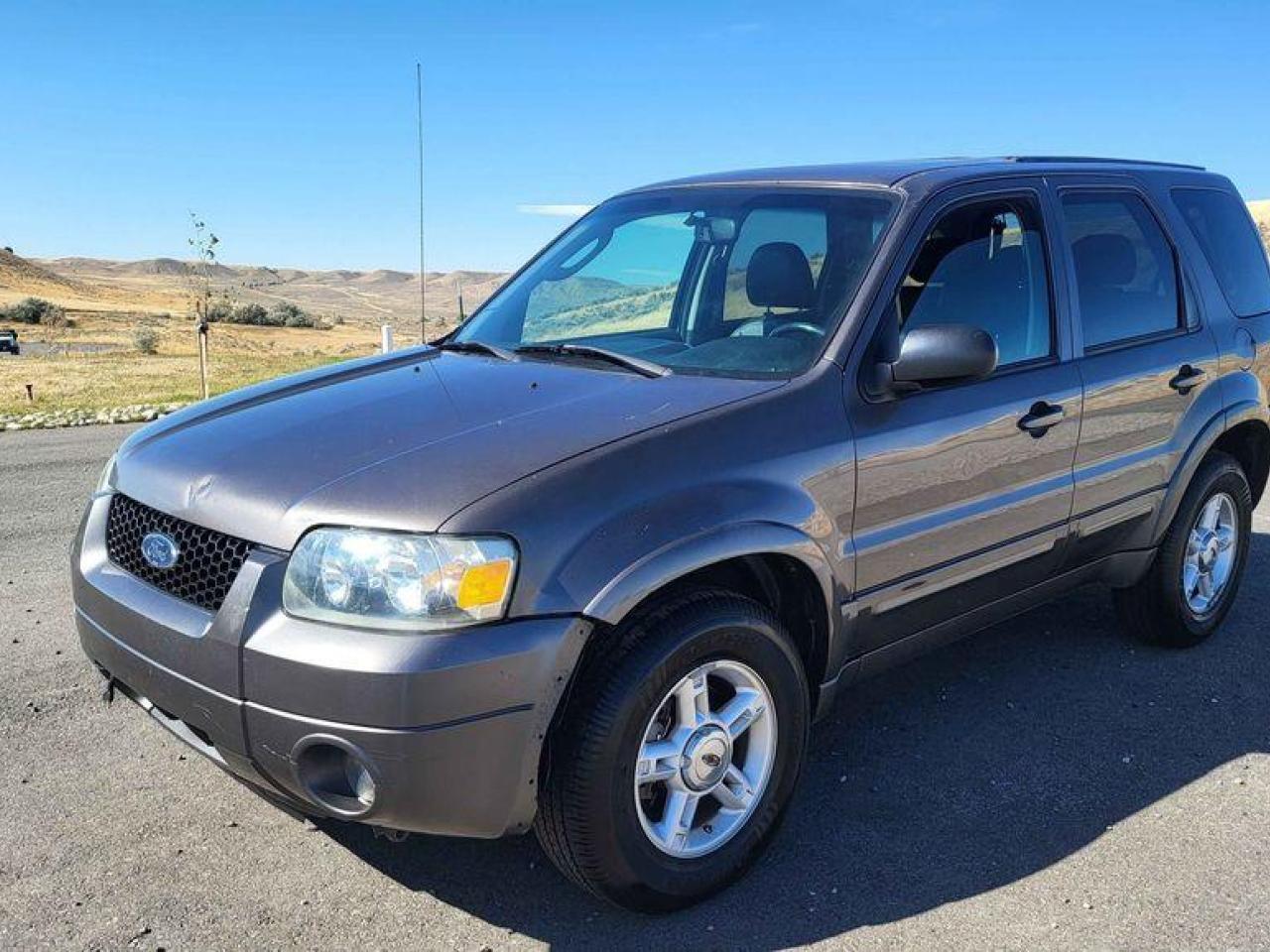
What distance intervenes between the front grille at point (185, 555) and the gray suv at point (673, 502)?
10 mm

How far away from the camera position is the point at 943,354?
10.3ft

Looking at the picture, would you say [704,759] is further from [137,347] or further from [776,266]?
[137,347]

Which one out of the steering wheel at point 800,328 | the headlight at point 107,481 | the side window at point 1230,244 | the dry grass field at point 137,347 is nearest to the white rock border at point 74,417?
the dry grass field at point 137,347

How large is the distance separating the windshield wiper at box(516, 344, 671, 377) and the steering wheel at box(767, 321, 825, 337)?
38 cm

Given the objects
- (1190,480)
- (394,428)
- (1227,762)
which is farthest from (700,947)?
(1190,480)

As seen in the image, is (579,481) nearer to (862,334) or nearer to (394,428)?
(394,428)

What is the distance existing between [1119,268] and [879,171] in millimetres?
1132

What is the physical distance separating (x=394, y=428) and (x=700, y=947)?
1.54m

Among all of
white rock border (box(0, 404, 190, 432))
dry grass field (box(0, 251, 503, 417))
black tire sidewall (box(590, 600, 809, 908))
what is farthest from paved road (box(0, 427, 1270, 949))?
white rock border (box(0, 404, 190, 432))

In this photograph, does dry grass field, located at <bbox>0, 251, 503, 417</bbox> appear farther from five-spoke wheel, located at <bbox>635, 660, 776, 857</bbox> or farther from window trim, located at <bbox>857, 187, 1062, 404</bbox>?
five-spoke wheel, located at <bbox>635, 660, 776, 857</bbox>

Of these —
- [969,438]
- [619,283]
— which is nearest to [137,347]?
[619,283]

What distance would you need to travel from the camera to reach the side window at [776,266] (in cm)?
357

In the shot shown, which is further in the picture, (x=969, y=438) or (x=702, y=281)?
(x=702, y=281)

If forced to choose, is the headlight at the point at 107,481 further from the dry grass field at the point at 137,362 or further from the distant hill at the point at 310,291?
the dry grass field at the point at 137,362
